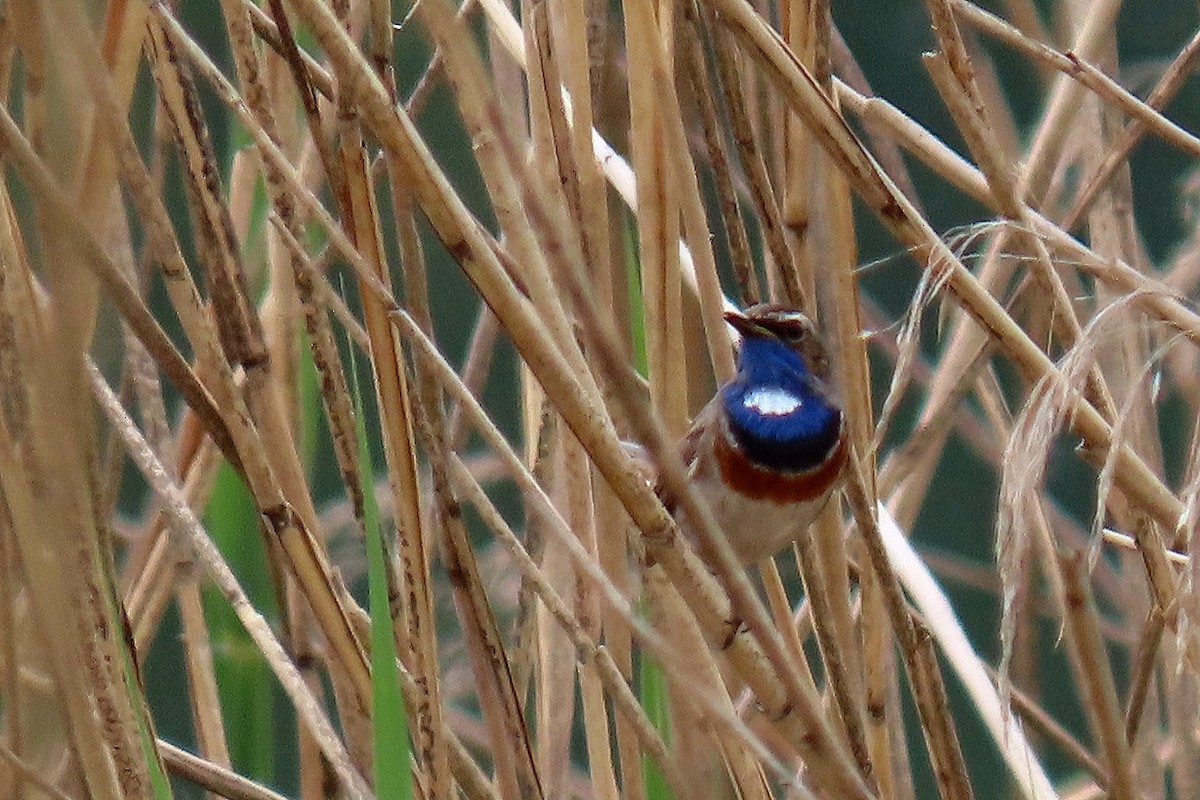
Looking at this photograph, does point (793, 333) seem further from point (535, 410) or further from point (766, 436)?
point (535, 410)

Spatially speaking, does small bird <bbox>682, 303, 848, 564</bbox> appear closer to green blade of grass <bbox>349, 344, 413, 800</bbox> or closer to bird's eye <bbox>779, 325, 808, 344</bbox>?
bird's eye <bbox>779, 325, 808, 344</bbox>

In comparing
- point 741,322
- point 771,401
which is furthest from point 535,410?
point 771,401

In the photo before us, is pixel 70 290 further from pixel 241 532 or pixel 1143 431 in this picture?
pixel 1143 431

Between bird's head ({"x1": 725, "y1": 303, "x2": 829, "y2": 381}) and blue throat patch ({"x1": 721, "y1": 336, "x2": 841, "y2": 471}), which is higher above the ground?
bird's head ({"x1": 725, "y1": 303, "x2": 829, "y2": 381})

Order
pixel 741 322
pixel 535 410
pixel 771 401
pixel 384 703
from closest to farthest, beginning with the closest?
pixel 384 703 → pixel 535 410 → pixel 741 322 → pixel 771 401

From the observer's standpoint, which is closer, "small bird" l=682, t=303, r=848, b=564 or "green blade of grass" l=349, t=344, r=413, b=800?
"green blade of grass" l=349, t=344, r=413, b=800

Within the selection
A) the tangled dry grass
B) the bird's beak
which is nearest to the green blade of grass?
the tangled dry grass

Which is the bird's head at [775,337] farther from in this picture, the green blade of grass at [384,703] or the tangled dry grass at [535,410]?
the green blade of grass at [384,703]

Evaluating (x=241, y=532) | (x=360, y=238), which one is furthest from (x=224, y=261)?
(x=241, y=532)
